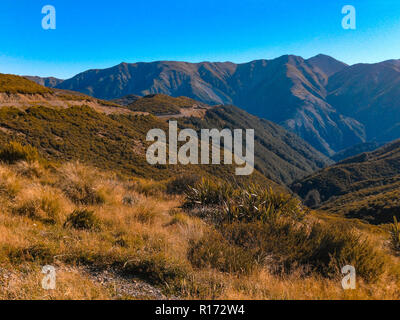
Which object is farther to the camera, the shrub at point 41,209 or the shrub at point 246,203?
the shrub at point 246,203

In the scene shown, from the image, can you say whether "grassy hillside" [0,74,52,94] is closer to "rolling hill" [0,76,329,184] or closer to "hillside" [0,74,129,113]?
"hillside" [0,74,129,113]

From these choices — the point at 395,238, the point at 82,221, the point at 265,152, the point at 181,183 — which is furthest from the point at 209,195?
the point at 265,152

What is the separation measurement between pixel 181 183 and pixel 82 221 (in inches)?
221

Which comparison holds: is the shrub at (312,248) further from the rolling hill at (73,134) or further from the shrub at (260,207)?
the rolling hill at (73,134)

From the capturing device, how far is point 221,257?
364cm

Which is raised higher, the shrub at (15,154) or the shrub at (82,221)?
the shrub at (15,154)

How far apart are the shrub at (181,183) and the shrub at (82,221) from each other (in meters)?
5.04

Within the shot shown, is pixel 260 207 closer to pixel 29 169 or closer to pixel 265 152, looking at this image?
pixel 29 169

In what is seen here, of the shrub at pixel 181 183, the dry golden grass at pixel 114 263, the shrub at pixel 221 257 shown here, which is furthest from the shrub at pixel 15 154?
the shrub at pixel 221 257

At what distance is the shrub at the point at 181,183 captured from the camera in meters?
9.80

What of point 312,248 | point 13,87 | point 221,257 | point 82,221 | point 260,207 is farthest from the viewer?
point 13,87

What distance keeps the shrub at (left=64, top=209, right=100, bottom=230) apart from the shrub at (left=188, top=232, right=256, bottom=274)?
6.75ft

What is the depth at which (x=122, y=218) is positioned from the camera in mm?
5266

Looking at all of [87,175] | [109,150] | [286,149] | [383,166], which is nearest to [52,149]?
[109,150]
